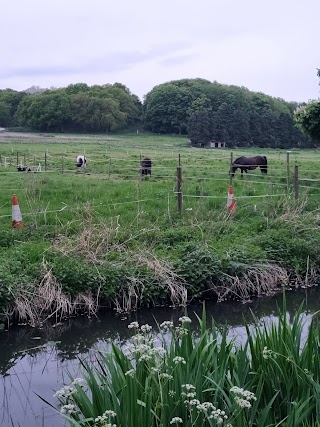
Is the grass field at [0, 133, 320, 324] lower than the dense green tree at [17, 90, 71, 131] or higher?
lower

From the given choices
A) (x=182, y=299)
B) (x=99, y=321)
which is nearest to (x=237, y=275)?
(x=182, y=299)

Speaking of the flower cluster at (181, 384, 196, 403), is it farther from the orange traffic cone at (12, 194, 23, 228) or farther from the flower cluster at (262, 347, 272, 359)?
the orange traffic cone at (12, 194, 23, 228)

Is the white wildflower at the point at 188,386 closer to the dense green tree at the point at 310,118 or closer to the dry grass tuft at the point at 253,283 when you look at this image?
the dry grass tuft at the point at 253,283

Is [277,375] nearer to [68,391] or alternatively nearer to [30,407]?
[68,391]

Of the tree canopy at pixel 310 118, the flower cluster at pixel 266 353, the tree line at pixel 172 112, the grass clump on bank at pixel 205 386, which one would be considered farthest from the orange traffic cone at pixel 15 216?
the tree line at pixel 172 112

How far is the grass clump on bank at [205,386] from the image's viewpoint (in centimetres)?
398

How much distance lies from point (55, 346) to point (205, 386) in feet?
13.8

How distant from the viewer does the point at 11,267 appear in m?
9.20

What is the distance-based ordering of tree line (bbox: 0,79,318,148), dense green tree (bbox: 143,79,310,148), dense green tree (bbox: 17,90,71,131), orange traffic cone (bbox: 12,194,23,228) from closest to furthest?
orange traffic cone (bbox: 12,194,23,228)
dense green tree (bbox: 143,79,310,148)
tree line (bbox: 0,79,318,148)
dense green tree (bbox: 17,90,71,131)

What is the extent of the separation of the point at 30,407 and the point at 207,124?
5474cm

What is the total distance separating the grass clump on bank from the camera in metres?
3.98

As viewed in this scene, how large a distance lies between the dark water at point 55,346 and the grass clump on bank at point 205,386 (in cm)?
103

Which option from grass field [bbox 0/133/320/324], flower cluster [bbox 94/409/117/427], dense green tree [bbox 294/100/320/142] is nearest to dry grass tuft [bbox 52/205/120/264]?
grass field [bbox 0/133/320/324]

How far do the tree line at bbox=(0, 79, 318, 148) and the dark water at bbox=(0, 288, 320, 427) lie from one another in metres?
49.8
